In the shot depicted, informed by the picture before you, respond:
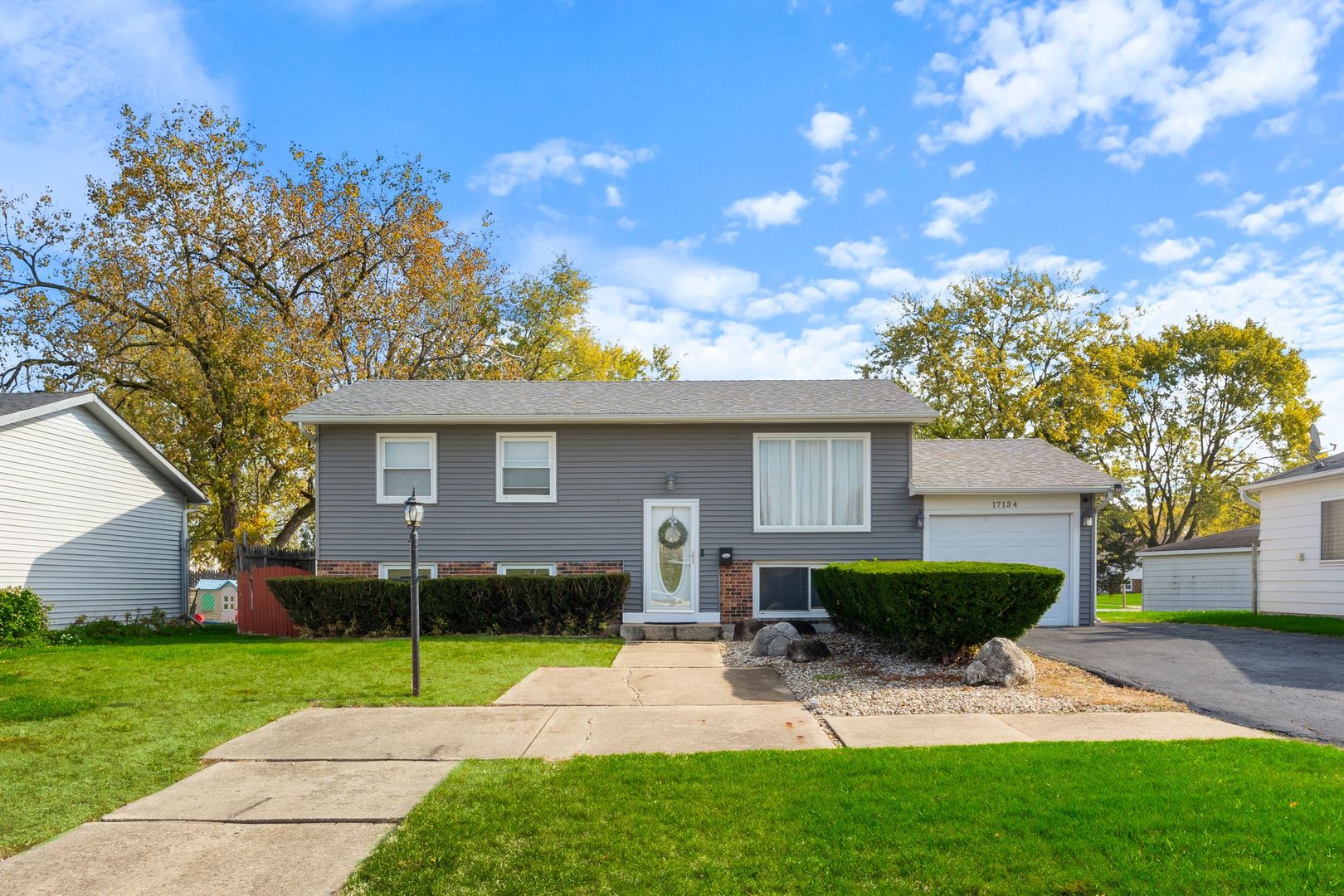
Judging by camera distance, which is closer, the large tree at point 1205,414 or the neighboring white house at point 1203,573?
the neighboring white house at point 1203,573

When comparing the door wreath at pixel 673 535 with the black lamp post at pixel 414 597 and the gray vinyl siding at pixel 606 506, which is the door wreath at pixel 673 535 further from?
the black lamp post at pixel 414 597

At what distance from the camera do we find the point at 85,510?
51.1 feet

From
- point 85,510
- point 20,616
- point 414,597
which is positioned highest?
point 85,510

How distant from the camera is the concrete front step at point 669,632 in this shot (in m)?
13.8

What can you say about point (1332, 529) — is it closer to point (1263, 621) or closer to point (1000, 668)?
point (1263, 621)

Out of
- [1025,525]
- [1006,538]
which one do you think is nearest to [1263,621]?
[1025,525]

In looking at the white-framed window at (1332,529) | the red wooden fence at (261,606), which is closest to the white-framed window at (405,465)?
the red wooden fence at (261,606)

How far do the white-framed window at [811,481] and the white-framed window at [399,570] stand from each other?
5589mm

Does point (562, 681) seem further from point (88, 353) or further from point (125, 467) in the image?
point (88, 353)

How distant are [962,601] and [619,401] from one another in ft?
26.6

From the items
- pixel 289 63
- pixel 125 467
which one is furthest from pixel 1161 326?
pixel 125 467

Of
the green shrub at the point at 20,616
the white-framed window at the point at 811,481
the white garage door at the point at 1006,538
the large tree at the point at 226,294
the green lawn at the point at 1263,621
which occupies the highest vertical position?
the large tree at the point at 226,294

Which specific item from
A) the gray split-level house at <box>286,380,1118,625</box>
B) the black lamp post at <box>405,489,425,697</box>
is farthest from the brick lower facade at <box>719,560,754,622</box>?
the black lamp post at <box>405,489,425,697</box>

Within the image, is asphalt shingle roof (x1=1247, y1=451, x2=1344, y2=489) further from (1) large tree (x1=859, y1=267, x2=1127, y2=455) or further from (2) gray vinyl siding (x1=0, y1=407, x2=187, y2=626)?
(2) gray vinyl siding (x1=0, y1=407, x2=187, y2=626)
